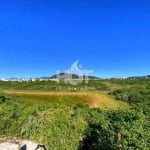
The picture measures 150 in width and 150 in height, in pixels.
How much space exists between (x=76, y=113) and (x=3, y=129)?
250 cm

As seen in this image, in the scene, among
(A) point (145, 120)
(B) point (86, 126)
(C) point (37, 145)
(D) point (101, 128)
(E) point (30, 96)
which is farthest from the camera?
(E) point (30, 96)

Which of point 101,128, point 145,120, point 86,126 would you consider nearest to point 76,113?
point 86,126

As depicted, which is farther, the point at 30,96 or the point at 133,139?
the point at 30,96

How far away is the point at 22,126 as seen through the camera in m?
12.6

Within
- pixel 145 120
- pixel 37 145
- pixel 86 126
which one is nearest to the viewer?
pixel 37 145

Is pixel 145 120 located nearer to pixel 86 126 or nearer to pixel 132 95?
pixel 86 126

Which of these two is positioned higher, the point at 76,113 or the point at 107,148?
the point at 76,113

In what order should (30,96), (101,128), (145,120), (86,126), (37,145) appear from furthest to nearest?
(30,96) < (86,126) < (101,128) < (145,120) < (37,145)

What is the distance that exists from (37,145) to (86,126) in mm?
3026

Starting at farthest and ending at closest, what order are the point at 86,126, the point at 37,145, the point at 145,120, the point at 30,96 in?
the point at 30,96 → the point at 86,126 → the point at 145,120 → the point at 37,145

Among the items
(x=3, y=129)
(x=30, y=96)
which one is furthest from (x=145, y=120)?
(x=30, y=96)

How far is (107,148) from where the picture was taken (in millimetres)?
11367

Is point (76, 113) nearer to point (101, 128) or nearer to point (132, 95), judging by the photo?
point (101, 128)

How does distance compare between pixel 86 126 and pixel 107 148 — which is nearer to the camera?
pixel 107 148
